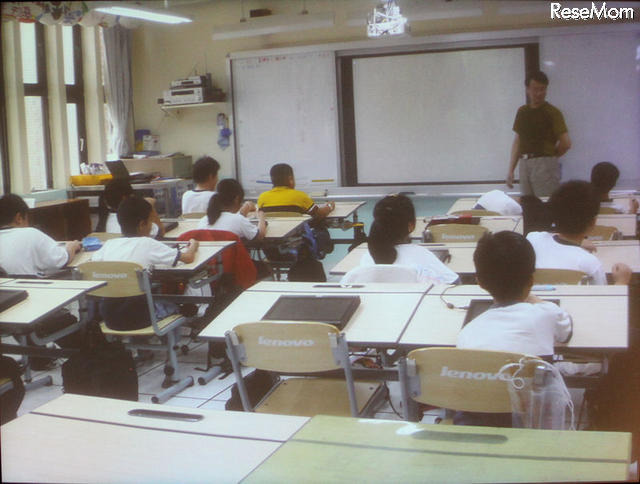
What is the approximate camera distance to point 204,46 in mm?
7328

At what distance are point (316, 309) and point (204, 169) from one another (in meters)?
2.62

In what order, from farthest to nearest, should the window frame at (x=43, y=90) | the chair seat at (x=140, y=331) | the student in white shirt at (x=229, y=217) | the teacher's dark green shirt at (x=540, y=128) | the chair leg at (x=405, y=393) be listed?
the window frame at (x=43, y=90) → the teacher's dark green shirt at (x=540, y=128) → the student in white shirt at (x=229, y=217) → the chair seat at (x=140, y=331) → the chair leg at (x=405, y=393)

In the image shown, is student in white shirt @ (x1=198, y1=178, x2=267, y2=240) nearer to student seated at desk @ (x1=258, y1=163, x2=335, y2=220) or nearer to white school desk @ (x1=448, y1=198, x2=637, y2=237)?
student seated at desk @ (x1=258, y1=163, x2=335, y2=220)

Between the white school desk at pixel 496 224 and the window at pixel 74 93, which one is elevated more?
the window at pixel 74 93

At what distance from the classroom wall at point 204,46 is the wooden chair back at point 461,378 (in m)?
5.02

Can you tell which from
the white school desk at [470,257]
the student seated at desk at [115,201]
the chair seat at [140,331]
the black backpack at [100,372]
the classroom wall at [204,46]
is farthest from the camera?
the classroom wall at [204,46]

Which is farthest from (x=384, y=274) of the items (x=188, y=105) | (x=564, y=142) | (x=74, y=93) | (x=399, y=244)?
(x=74, y=93)

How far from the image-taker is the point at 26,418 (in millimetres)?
1304

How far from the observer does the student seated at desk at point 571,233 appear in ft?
8.71

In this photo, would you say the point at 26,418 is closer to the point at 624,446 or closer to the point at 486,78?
the point at 624,446

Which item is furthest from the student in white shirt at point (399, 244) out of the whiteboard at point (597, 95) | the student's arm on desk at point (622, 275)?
the whiteboard at point (597, 95)

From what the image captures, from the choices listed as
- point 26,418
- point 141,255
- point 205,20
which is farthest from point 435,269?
point 205,20

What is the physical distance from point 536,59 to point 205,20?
3.36 m

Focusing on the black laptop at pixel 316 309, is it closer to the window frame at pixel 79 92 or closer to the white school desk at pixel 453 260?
the white school desk at pixel 453 260
